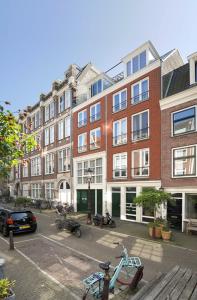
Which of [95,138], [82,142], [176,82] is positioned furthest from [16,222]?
[176,82]

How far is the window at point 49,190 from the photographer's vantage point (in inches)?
1167

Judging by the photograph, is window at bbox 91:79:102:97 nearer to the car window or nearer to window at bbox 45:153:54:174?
window at bbox 45:153:54:174

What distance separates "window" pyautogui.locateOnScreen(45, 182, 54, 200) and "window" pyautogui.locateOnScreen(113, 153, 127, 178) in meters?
12.8

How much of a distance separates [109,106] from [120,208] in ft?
32.3

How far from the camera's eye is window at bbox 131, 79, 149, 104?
1786 cm

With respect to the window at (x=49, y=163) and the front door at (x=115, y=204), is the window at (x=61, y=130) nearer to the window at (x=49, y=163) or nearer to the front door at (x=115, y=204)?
the window at (x=49, y=163)

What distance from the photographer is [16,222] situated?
13.0 m

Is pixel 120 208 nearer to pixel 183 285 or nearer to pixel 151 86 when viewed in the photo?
pixel 151 86

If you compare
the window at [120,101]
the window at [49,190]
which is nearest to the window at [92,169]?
the window at [120,101]

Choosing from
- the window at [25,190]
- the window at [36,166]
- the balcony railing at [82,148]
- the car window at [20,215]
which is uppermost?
the balcony railing at [82,148]

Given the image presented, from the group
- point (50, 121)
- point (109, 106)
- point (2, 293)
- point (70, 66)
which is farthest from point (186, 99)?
point (50, 121)

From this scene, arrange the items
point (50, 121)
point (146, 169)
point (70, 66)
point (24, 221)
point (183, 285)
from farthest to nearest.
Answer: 1. point (50, 121)
2. point (70, 66)
3. point (146, 169)
4. point (24, 221)
5. point (183, 285)

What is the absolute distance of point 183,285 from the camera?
479 centimetres

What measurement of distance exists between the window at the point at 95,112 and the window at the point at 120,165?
5.00m
